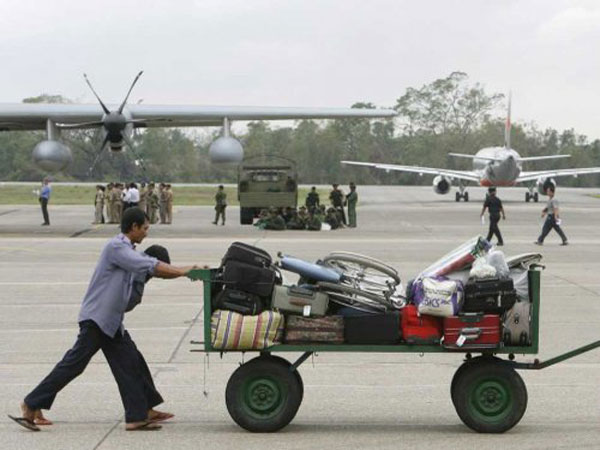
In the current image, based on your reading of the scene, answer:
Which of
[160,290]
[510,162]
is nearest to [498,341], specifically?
[160,290]

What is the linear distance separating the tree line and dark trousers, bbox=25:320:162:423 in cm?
10249

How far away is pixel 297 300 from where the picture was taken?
8094mm

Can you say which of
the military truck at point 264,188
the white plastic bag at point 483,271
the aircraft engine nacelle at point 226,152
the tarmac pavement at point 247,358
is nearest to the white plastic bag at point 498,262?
the white plastic bag at point 483,271

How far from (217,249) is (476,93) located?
119 metres

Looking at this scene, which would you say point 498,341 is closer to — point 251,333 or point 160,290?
point 251,333

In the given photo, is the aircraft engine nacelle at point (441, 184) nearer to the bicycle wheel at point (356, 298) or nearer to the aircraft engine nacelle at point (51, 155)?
the aircraft engine nacelle at point (51, 155)

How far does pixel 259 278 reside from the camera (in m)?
8.06

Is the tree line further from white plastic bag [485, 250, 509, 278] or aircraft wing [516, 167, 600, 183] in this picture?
white plastic bag [485, 250, 509, 278]

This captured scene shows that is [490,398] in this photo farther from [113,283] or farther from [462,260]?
[113,283]

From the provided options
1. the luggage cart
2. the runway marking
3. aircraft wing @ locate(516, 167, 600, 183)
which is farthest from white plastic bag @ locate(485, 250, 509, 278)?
aircraft wing @ locate(516, 167, 600, 183)

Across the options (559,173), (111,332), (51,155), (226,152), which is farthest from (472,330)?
(559,173)

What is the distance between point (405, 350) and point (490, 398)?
0.71m

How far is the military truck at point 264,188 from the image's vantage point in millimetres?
40250

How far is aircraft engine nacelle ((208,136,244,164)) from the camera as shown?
36531 mm
